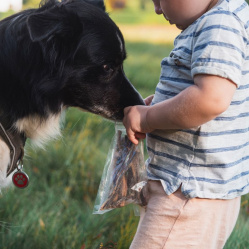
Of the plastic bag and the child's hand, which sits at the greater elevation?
the child's hand

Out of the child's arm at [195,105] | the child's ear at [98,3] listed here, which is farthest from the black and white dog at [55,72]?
the child's arm at [195,105]

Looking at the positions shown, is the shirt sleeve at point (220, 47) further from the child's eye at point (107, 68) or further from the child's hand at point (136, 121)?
the child's eye at point (107, 68)

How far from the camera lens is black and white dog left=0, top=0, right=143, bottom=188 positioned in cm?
210

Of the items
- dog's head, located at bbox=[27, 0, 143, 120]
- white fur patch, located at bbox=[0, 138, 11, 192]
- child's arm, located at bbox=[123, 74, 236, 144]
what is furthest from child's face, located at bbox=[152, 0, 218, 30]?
white fur patch, located at bbox=[0, 138, 11, 192]

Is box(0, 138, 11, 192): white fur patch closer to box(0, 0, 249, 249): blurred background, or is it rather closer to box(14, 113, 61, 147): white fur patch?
box(14, 113, 61, 147): white fur patch

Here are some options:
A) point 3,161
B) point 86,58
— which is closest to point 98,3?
point 86,58

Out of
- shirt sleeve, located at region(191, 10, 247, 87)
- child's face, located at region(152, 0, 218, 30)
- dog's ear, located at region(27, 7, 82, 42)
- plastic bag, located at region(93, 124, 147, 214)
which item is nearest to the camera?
shirt sleeve, located at region(191, 10, 247, 87)

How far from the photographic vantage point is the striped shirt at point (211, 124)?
1.61 m

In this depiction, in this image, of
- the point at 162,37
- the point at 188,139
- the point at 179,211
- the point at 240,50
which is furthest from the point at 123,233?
the point at 162,37

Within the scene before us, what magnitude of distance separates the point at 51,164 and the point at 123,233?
1.15m

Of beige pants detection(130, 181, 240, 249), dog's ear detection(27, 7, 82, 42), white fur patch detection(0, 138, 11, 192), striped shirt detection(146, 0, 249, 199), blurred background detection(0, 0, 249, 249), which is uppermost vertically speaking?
dog's ear detection(27, 7, 82, 42)

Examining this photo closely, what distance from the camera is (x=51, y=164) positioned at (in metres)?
3.47

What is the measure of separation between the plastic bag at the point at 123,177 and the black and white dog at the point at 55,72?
30 cm

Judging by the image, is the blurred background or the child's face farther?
the blurred background
